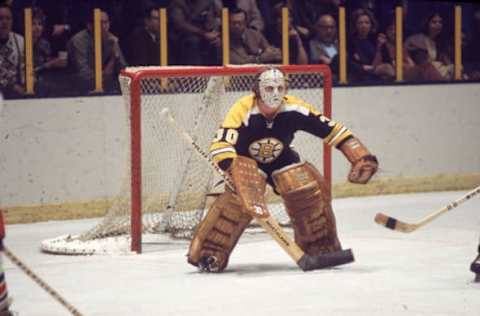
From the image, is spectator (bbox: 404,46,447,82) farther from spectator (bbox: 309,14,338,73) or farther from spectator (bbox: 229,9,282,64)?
spectator (bbox: 229,9,282,64)

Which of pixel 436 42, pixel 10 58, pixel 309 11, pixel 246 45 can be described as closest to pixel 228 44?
pixel 246 45

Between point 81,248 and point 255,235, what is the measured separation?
1.32m

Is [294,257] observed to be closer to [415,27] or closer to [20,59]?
[20,59]

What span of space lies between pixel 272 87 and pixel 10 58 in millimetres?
2488

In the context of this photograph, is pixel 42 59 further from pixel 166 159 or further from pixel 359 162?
pixel 359 162

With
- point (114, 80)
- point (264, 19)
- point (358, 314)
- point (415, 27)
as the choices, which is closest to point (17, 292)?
point (358, 314)

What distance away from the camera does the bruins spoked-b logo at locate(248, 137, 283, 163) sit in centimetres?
837

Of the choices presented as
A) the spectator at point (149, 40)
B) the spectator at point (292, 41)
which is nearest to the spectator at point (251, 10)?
the spectator at point (292, 41)

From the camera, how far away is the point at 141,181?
30.2ft

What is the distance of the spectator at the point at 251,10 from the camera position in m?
11.4

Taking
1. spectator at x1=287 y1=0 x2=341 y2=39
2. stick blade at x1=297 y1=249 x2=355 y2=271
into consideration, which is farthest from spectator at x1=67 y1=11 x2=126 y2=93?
stick blade at x1=297 y1=249 x2=355 y2=271

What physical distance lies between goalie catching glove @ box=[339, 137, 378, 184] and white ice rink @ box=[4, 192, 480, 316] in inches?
19.6

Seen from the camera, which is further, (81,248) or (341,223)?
(341,223)

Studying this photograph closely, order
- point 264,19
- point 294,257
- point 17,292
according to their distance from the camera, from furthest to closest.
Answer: point 264,19 → point 294,257 → point 17,292
